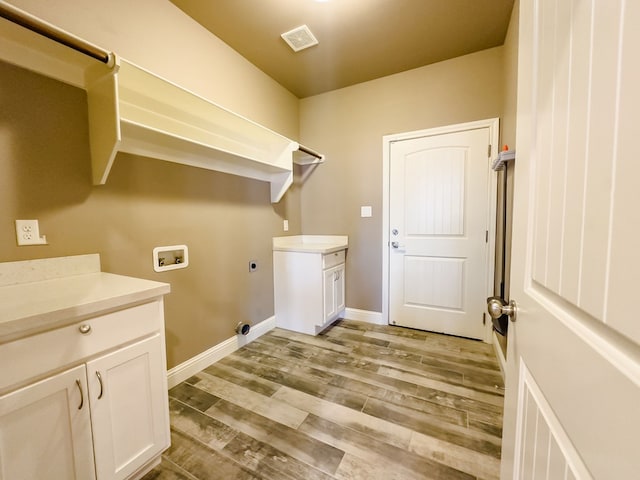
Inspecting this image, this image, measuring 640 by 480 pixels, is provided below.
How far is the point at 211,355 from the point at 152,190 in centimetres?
133

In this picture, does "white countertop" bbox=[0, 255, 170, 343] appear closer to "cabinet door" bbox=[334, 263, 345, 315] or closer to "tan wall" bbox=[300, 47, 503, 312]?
"cabinet door" bbox=[334, 263, 345, 315]

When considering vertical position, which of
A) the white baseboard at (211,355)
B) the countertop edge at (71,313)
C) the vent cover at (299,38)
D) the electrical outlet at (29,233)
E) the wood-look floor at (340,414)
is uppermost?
the vent cover at (299,38)

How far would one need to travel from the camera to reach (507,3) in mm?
1742

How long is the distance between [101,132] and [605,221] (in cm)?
185

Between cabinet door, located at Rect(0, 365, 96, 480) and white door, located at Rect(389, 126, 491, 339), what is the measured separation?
2.45 metres

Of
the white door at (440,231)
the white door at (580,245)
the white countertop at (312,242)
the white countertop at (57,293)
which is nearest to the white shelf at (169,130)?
the white countertop at (57,293)

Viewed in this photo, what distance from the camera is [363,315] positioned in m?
2.90

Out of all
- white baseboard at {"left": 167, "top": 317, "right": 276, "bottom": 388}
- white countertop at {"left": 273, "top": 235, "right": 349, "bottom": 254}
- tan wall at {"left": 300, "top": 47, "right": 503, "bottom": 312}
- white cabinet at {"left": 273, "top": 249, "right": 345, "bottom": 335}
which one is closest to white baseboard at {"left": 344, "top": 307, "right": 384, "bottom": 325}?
tan wall at {"left": 300, "top": 47, "right": 503, "bottom": 312}

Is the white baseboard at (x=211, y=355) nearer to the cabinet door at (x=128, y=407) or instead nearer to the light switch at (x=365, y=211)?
the cabinet door at (x=128, y=407)

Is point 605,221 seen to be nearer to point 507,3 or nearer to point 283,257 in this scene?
point 507,3

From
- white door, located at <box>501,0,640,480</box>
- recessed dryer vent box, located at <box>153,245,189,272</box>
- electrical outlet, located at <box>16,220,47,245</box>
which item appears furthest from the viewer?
recessed dryer vent box, located at <box>153,245,189,272</box>

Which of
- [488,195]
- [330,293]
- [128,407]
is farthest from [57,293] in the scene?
[488,195]

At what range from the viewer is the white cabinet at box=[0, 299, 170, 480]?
2.60 ft

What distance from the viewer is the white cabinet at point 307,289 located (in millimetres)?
2494
